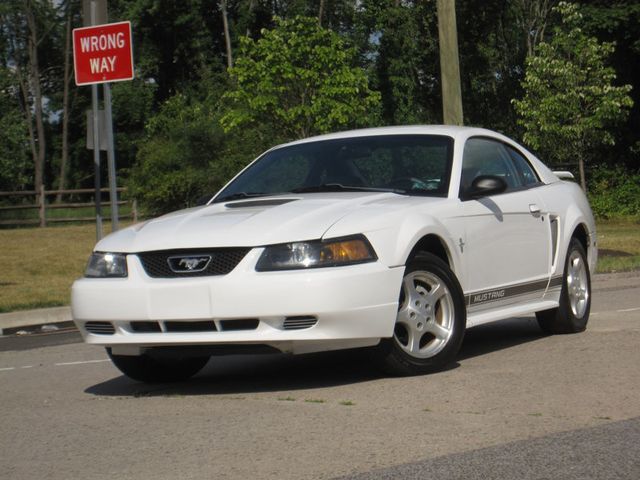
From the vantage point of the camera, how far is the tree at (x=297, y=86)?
1507 inches

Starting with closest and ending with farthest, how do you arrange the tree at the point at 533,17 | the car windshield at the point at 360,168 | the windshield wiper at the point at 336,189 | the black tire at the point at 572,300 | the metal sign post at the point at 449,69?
the windshield wiper at the point at 336,189 < the car windshield at the point at 360,168 < the black tire at the point at 572,300 < the metal sign post at the point at 449,69 < the tree at the point at 533,17

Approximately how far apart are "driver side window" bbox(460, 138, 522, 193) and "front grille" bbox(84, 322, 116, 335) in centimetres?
235

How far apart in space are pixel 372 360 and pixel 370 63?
53.9 metres

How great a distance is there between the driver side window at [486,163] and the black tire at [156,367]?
201 centimetres

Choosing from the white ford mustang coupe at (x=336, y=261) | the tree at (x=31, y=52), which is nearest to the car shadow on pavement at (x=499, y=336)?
the white ford mustang coupe at (x=336, y=261)

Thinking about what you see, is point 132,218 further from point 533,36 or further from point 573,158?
point 533,36

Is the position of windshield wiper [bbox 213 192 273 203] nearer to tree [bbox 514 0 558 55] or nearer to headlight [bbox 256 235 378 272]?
headlight [bbox 256 235 378 272]

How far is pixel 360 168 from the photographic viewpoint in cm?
810

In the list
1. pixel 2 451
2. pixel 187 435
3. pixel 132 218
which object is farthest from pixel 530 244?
pixel 132 218

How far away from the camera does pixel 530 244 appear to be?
848cm

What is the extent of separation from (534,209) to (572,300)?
36.2 inches

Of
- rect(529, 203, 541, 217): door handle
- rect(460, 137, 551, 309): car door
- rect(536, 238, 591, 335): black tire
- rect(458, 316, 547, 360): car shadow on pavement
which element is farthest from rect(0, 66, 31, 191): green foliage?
rect(529, 203, 541, 217): door handle

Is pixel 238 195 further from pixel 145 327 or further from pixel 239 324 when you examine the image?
pixel 239 324

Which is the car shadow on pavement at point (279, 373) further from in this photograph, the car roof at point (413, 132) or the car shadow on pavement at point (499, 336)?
the car roof at point (413, 132)
